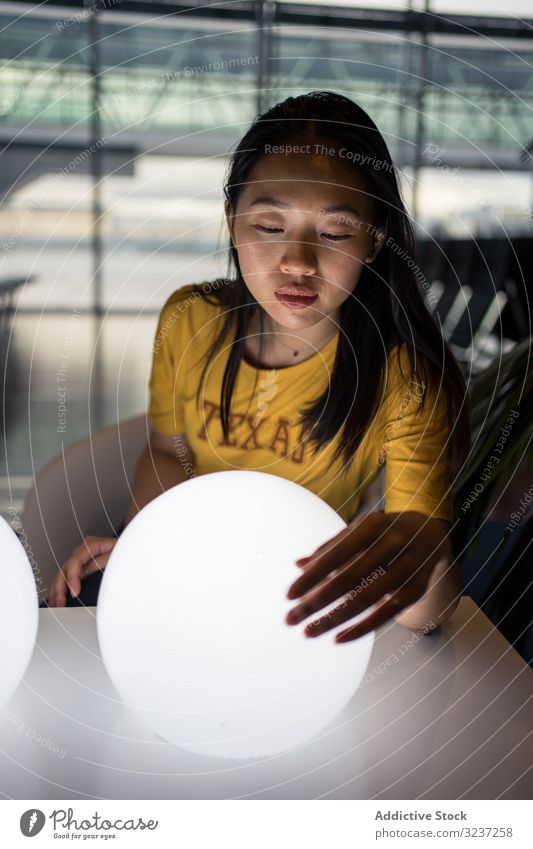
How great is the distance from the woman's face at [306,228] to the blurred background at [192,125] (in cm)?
7

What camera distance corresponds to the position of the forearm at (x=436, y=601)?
1.80 ft

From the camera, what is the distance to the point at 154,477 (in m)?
0.69

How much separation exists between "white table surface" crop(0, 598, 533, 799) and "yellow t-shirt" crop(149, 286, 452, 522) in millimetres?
120

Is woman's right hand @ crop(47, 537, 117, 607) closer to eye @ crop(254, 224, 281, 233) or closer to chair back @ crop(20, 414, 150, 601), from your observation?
chair back @ crop(20, 414, 150, 601)

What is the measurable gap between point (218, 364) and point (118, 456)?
0.57ft

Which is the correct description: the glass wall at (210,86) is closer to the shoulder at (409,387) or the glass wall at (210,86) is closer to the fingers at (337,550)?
the shoulder at (409,387)

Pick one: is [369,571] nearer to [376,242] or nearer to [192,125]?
[376,242]

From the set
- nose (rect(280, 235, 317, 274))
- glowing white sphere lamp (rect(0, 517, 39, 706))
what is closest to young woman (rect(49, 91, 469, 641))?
nose (rect(280, 235, 317, 274))

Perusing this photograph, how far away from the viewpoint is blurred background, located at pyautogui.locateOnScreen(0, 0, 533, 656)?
664 millimetres

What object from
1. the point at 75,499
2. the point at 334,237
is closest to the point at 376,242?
the point at 334,237

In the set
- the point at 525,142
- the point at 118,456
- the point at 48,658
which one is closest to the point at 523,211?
the point at 525,142

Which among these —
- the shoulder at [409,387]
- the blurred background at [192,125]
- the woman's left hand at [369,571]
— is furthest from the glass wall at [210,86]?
the woman's left hand at [369,571]

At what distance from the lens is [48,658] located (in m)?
0.53
